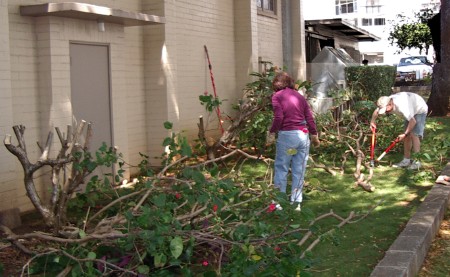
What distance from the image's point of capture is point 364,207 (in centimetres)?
830

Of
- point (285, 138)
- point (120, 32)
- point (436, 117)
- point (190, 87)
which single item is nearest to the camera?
point (285, 138)

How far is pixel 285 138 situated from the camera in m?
7.73

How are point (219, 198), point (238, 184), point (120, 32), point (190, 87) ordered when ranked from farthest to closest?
point (190, 87) < point (120, 32) < point (238, 184) < point (219, 198)

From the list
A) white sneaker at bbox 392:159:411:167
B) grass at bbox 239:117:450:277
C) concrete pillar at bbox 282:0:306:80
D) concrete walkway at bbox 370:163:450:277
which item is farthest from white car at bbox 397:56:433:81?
concrete walkway at bbox 370:163:450:277

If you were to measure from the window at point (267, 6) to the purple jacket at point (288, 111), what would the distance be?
8.96m

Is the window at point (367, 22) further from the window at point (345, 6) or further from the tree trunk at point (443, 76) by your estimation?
the tree trunk at point (443, 76)

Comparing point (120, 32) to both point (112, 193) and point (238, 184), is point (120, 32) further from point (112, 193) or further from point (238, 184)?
point (238, 184)

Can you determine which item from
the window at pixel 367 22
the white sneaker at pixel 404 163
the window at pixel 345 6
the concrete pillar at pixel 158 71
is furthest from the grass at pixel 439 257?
the window at pixel 367 22

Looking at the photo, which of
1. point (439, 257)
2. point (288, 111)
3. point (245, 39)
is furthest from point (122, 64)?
point (439, 257)

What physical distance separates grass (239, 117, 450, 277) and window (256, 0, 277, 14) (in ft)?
19.2

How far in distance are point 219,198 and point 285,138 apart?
2.80 m

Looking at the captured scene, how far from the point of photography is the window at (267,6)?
16484 mm

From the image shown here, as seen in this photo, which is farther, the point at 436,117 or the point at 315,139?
the point at 436,117

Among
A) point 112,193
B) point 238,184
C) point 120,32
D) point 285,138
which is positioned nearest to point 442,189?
point 285,138
